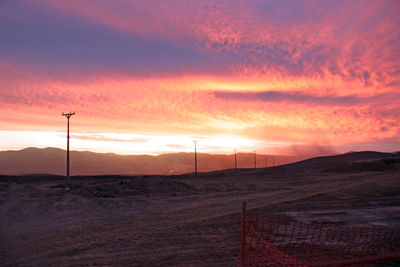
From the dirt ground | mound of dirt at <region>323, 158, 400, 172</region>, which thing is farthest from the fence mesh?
mound of dirt at <region>323, 158, 400, 172</region>

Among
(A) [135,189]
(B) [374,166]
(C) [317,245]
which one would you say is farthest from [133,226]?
(B) [374,166]

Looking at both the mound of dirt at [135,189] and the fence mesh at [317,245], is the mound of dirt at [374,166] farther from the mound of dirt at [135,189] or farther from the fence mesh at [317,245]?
the fence mesh at [317,245]

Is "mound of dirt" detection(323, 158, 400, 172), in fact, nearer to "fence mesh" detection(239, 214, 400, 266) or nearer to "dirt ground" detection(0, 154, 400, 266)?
"dirt ground" detection(0, 154, 400, 266)

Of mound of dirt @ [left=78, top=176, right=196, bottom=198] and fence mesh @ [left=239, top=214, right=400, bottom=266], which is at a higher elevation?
mound of dirt @ [left=78, top=176, right=196, bottom=198]

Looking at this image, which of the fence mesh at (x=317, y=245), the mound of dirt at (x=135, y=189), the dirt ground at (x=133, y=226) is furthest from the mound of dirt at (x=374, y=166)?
the fence mesh at (x=317, y=245)

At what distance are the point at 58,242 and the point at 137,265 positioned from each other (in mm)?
4906

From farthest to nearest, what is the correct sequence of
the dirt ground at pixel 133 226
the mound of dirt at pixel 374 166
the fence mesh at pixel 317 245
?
the mound of dirt at pixel 374 166
the dirt ground at pixel 133 226
the fence mesh at pixel 317 245

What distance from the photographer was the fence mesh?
876 cm

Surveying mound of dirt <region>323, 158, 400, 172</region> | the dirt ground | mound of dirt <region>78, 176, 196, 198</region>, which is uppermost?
mound of dirt <region>323, 158, 400, 172</region>

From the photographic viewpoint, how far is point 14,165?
188250 millimetres

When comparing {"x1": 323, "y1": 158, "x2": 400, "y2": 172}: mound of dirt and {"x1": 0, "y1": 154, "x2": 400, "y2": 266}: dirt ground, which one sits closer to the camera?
{"x1": 0, "y1": 154, "x2": 400, "y2": 266}: dirt ground

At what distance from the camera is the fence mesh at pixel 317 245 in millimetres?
8757

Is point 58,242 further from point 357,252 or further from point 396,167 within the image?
point 396,167

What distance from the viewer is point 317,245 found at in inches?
429
